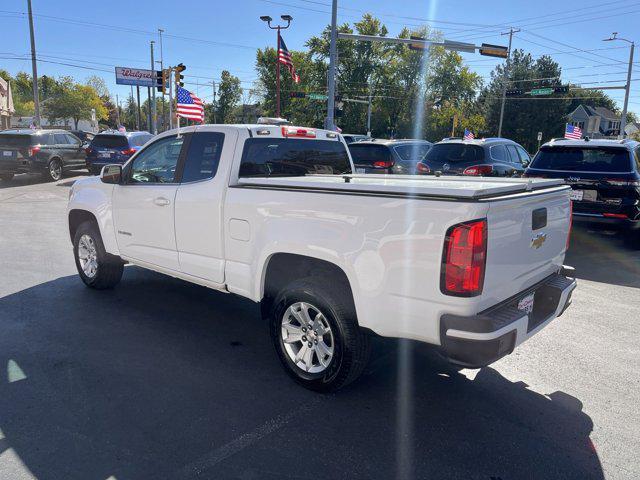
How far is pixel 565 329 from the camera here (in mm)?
4922

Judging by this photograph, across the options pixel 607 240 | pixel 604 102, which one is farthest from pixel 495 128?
pixel 607 240

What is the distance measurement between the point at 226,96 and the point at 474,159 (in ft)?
260

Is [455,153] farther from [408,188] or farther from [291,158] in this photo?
[408,188]

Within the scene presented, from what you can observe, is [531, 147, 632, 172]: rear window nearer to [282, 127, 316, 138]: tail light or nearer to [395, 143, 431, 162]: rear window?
[395, 143, 431, 162]: rear window

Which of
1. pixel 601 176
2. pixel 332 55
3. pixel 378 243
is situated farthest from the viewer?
pixel 332 55

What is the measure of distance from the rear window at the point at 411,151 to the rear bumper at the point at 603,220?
4.87 metres

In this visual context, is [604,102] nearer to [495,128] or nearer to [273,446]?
[495,128]

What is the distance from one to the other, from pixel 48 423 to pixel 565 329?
4.57m

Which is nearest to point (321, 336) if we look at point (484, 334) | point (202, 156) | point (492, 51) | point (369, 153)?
point (484, 334)

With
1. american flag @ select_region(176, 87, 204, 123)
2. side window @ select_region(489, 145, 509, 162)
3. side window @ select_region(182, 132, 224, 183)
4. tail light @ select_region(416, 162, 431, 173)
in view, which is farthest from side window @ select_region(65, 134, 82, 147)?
side window @ select_region(182, 132, 224, 183)

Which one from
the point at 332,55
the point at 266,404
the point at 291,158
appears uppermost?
the point at 332,55

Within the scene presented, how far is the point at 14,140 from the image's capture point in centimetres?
1606

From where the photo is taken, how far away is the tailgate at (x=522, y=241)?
2840 millimetres

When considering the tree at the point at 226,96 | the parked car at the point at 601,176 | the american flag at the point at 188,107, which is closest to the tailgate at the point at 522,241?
the parked car at the point at 601,176
